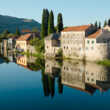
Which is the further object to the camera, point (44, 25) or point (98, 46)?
point (44, 25)

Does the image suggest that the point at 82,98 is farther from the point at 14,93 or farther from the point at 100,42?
the point at 100,42

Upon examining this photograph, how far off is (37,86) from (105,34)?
86.6 ft

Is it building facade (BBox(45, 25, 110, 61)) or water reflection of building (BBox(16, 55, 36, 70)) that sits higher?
building facade (BBox(45, 25, 110, 61))

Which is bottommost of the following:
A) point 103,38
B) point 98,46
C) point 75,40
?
point 98,46

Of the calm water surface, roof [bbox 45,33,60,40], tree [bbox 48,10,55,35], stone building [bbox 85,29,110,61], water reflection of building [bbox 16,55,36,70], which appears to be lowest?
the calm water surface

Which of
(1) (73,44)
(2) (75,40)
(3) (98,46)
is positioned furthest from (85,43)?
(3) (98,46)

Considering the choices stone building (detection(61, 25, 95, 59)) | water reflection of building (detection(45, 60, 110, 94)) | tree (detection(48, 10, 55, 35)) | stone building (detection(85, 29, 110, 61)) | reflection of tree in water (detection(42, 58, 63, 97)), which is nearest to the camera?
Answer: reflection of tree in water (detection(42, 58, 63, 97))

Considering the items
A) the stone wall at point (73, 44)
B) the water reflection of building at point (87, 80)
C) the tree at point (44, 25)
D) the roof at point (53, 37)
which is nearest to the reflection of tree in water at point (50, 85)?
the water reflection of building at point (87, 80)

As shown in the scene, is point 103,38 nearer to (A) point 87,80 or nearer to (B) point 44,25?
(A) point 87,80

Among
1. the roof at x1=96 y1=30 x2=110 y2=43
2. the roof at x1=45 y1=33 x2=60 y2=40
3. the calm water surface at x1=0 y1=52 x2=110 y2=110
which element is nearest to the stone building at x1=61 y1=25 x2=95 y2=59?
the roof at x1=45 y1=33 x2=60 y2=40

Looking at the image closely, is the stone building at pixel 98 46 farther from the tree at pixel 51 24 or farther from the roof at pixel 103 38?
the tree at pixel 51 24

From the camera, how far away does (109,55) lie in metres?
43.6

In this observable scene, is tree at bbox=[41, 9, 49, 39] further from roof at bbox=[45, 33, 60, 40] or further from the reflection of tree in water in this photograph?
the reflection of tree in water

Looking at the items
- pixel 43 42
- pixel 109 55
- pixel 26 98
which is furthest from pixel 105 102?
pixel 43 42
